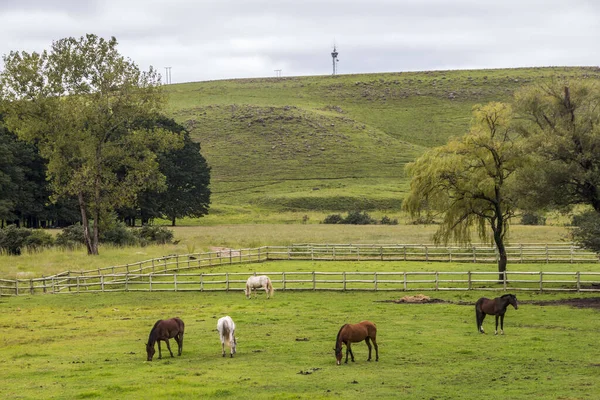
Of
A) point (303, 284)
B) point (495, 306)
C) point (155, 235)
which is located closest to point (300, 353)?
point (495, 306)

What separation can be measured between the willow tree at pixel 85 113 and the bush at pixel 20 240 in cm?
514

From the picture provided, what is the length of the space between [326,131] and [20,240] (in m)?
99.7

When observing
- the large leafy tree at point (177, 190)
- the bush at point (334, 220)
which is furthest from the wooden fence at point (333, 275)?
the bush at point (334, 220)

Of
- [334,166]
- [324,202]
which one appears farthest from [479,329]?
[334,166]

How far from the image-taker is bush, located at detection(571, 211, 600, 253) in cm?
3172

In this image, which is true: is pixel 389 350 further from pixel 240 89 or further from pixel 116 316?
pixel 240 89

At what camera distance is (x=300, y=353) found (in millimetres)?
20875

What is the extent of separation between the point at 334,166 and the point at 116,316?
10312 cm

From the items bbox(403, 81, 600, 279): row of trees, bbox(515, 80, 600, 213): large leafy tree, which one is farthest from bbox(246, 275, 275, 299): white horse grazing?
bbox(515, 80, 600, 213): large leafy tree

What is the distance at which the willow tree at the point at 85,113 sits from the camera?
165 ft

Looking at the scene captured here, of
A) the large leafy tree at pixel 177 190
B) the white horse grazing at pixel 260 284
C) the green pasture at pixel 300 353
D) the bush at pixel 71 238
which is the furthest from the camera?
the large leafy tree at pixel 177 190

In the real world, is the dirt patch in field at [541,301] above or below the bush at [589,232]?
below

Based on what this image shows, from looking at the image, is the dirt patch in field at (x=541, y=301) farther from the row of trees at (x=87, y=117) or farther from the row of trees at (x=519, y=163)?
the row of trees at (x=87, y=117)

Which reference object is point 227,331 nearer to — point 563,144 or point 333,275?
point 563,144
